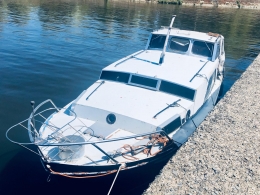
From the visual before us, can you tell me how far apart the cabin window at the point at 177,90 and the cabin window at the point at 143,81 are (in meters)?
0.28

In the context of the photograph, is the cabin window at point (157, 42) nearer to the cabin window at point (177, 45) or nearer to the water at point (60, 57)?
the cabin window at point (177, 45)

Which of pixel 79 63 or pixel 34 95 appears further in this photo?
pixel 79 63

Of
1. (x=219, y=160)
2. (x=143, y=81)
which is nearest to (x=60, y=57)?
(x=143, y=81)

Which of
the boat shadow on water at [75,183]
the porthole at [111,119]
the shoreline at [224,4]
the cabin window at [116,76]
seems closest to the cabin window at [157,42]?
the cabin window at [116,76]

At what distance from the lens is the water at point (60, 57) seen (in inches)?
317

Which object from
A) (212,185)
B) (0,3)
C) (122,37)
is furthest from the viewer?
(0,3)

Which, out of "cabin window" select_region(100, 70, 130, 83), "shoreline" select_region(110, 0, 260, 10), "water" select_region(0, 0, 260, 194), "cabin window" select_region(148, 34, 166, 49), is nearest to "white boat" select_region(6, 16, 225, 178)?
→ "cabin window" select_region(100, 70, 130, 83)

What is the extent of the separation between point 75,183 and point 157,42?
7634 mm

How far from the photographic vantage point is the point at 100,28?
29.9m

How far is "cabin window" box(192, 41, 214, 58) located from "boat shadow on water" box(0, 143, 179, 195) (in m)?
5.58

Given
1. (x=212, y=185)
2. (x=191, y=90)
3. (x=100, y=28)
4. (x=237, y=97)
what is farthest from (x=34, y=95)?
(x=100, y=28)

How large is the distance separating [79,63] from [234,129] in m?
13.1

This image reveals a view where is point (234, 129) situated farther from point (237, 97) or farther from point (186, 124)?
point (237, 97)

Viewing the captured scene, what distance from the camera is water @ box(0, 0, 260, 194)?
8.06m
